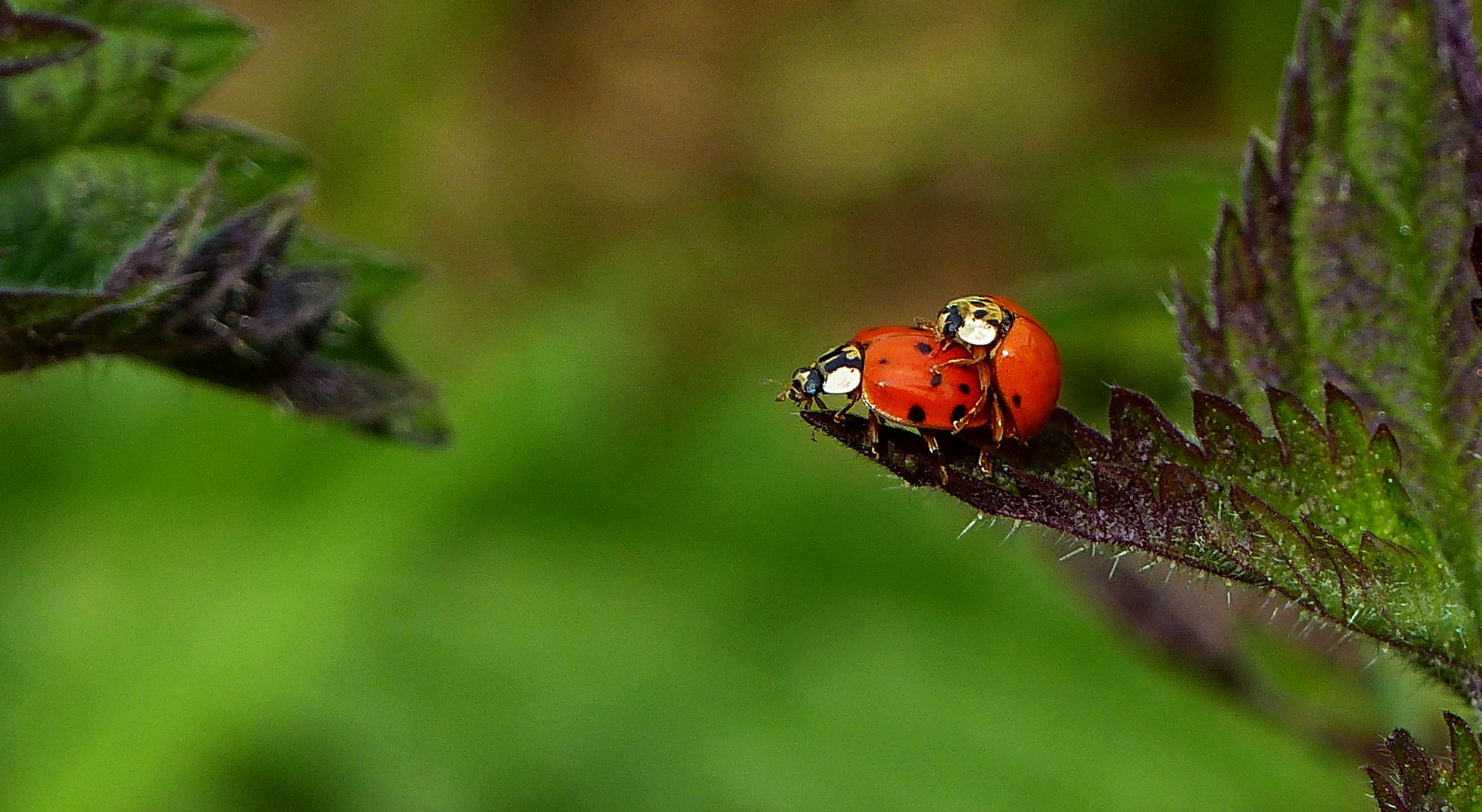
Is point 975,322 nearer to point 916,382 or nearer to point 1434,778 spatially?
point 916,382

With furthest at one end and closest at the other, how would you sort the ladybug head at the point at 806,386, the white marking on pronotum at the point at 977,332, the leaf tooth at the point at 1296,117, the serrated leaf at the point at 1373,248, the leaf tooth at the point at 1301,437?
the ladybug head at the point at 806,386
the white marking on pronotum at the point at 977,332
the leaf tooth at the point at 1296,117
the serrated leaf at the point at 1373,248
the leaf tooth at the point at 1301,437

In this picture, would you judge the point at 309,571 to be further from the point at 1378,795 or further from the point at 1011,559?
the point at 1378,795

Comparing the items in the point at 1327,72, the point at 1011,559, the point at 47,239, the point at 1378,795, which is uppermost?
the point at 1011,559

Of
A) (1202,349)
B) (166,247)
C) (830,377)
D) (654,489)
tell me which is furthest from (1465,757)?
(654,489)

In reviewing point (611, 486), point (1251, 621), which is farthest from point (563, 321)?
point (1251, 621)

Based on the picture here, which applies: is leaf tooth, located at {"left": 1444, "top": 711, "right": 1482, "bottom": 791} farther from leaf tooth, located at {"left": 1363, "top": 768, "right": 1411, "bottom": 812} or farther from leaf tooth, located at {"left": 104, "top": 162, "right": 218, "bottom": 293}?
leaf tooth, located at {"left": 104, "top": 162, "right": 218, "bottom": 293}

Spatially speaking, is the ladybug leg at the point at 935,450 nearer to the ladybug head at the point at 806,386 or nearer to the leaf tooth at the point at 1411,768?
→ the ladybug head at the point at 806,386

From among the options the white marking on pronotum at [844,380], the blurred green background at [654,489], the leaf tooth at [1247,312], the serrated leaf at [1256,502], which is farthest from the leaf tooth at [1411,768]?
the blurred green background at [654,489]
